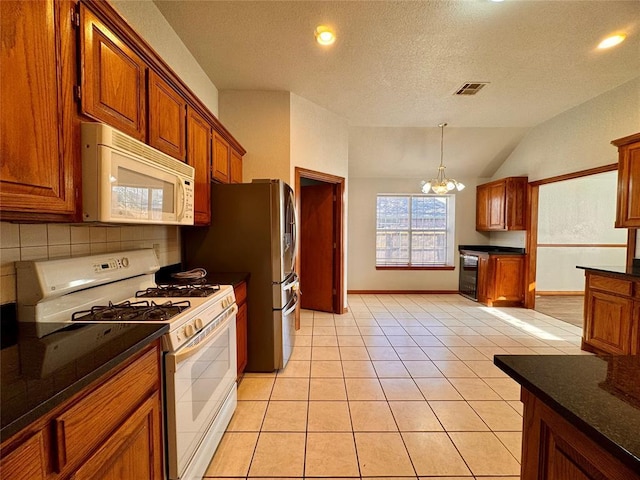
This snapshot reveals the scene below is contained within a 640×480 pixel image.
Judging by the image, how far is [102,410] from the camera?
857 mm

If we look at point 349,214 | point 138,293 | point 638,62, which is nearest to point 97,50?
point 138,293

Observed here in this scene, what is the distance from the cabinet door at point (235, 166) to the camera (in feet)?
9.76

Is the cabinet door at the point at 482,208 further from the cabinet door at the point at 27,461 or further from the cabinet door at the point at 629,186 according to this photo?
the cabinet door at the point at 27,461

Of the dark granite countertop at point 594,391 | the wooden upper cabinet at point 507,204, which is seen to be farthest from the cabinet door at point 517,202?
the dark granite countertop at point 594,391

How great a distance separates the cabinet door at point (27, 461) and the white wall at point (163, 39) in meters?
1.80

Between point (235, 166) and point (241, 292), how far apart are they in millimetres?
1488

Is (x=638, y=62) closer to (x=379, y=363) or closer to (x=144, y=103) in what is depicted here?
(x=379, y=363)

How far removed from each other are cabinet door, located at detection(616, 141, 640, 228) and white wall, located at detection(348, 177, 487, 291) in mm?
2887

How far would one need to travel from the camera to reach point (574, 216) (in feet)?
18.5

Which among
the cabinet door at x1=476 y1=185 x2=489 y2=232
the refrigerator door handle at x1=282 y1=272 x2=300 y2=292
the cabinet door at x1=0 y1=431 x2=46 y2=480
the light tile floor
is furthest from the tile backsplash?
the cabinet door at x1=476 y1=185 x2=489 y2=232

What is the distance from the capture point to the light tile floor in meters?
1.58

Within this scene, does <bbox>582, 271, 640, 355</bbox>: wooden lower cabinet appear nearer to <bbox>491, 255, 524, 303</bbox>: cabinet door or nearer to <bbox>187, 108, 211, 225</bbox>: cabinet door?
<bbox>491, 255, 524, 303</bbox>: cabinet door

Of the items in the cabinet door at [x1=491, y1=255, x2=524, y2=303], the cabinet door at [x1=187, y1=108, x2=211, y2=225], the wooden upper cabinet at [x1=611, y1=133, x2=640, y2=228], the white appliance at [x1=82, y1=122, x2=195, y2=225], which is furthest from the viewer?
the cabinet door at [x1=491, y1=255, x2=524, y2=303]

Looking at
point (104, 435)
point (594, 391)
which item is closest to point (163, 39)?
point (104, 435)
